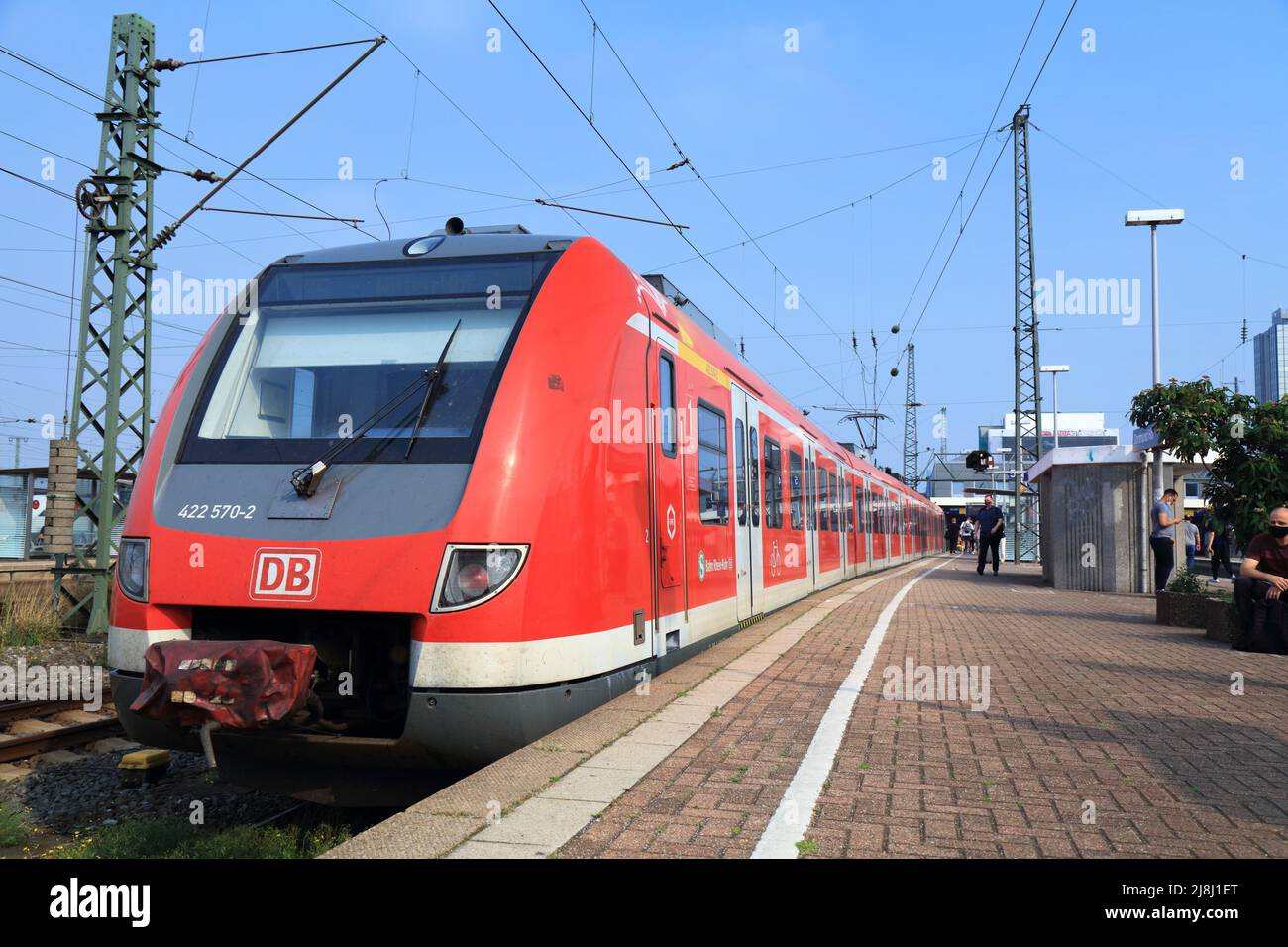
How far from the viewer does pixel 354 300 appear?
580cm

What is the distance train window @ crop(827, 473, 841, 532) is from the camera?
1753 centimetres

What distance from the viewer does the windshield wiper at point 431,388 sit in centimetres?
516

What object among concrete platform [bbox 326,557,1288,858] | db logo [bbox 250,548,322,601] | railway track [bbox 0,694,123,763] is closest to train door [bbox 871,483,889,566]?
concrete platform [bbox 326,557,1288,858]

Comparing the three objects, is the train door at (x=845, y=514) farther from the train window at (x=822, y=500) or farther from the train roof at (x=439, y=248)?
the train roof at (x=439, y=248)

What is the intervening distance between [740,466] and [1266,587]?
4.76m

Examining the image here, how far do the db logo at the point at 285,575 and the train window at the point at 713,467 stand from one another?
356 centimetres

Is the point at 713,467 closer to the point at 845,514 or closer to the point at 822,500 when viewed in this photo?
the point at 822,500

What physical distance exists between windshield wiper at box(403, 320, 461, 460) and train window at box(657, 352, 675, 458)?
1.73m

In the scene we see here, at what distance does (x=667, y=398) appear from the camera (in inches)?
277

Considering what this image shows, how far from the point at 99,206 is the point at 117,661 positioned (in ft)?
36.8

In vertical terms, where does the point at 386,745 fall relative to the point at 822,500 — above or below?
below

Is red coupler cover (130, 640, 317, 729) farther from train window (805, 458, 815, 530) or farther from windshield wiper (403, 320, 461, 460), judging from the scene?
train window (805, 458, 815, 530)

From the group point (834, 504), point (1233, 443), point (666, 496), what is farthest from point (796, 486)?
point (666, 496)

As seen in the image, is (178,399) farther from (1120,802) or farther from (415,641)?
(1120,802)
